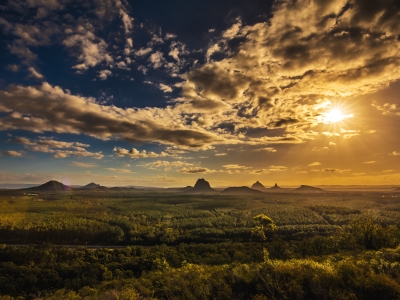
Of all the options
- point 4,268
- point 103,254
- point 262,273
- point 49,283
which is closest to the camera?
point 262,273

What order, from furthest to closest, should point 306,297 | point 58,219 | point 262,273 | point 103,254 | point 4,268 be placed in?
point 58,219 → point 103,254 → point 4,268 → point 262,273 → point 306,297

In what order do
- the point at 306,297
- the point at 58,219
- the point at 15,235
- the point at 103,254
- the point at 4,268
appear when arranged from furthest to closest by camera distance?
the point at 58,219 → the point at 15,235 → the point at 103,254 → the point at 4,268 → the point at 306,297

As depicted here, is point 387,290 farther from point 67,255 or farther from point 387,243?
point 67,255

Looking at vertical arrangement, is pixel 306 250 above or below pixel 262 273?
below

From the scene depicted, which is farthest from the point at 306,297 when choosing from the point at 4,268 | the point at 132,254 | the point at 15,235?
the point at 15,235

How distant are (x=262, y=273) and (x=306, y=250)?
4330 centimetres

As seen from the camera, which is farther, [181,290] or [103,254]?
[103,254]

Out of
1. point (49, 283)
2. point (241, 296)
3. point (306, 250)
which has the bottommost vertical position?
point (49, 283)

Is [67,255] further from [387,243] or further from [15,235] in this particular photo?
[387,243]

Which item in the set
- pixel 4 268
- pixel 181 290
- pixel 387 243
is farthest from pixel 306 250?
pixel 4 268

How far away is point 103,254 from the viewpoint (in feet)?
253

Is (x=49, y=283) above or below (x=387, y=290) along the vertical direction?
below

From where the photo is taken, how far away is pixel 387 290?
22.7m

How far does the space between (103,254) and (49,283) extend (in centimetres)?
2257
